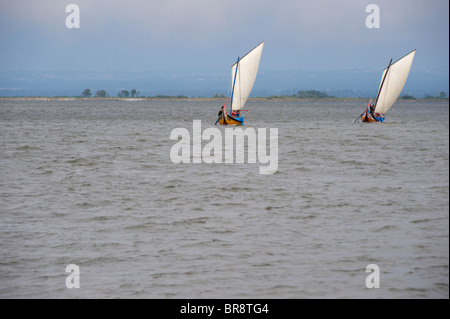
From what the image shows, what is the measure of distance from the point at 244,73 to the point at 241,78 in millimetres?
596

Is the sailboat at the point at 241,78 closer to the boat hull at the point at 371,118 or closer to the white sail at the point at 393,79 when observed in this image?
the white sail at the point at 393,79

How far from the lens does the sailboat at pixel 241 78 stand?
56.8 meters

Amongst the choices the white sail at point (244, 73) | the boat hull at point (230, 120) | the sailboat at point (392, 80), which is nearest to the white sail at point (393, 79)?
the sailboat at point (392, 80)

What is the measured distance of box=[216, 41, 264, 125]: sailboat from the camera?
5675cm

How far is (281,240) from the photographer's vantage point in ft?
40.8

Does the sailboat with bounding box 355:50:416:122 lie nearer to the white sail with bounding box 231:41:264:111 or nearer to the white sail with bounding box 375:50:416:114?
the white sail with bounding box 375:50:416:114

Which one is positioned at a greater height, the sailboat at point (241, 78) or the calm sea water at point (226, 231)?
the sailboat at point (241, 78)

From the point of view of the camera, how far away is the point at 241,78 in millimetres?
57219

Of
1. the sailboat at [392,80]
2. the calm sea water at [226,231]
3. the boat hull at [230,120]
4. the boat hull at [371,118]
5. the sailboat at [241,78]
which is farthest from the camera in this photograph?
the boat hull at [371,118]

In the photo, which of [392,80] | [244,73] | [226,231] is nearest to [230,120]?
[244,73]

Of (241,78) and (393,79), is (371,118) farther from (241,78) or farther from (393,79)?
(241,78)

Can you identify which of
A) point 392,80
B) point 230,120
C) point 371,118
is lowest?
point 230,120

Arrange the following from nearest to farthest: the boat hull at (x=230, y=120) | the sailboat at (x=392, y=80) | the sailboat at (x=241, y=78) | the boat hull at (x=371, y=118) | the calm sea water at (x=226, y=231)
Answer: the calm sea water at (x=226, y=231), the sailboat at (x=241, y=78), the boat hull at (x=230, y=120), the sailboat at (x=392, y=80), the boat hull at (x=371, y=118)
